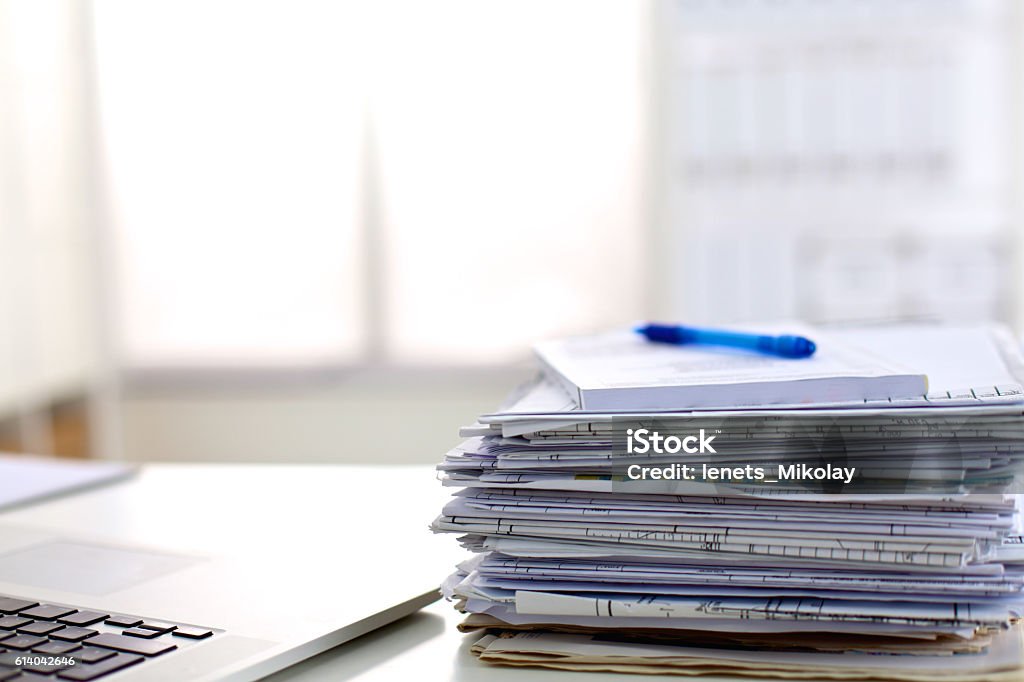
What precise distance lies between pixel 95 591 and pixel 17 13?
8.41 ft

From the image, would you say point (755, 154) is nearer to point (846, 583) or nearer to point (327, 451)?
point (327, 451)

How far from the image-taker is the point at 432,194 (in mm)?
2871

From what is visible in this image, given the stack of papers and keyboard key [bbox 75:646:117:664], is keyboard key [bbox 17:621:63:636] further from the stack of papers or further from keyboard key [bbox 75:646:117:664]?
the stack of papers

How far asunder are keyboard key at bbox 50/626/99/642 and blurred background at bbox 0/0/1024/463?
91.0 inches

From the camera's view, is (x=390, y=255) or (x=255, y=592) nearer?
(x=255, y=592)

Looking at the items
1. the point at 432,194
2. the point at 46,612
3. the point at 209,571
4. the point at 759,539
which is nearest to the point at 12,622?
the point at 46,612

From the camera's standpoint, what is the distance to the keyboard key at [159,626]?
1.83 feet

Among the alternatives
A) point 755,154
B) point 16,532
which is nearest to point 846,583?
point 16,532

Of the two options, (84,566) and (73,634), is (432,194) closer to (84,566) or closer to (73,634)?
(84,566)

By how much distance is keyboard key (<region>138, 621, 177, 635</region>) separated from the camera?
557mm

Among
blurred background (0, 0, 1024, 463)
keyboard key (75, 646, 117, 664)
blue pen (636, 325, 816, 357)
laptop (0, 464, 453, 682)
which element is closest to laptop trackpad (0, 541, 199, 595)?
laptop (0, 464, 453, 682)

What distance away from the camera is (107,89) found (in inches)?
118

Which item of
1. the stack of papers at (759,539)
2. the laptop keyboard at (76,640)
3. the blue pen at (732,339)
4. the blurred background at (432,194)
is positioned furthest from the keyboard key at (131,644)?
the blurred background at (432,194)

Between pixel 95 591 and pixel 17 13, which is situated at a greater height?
pixel 17 13
